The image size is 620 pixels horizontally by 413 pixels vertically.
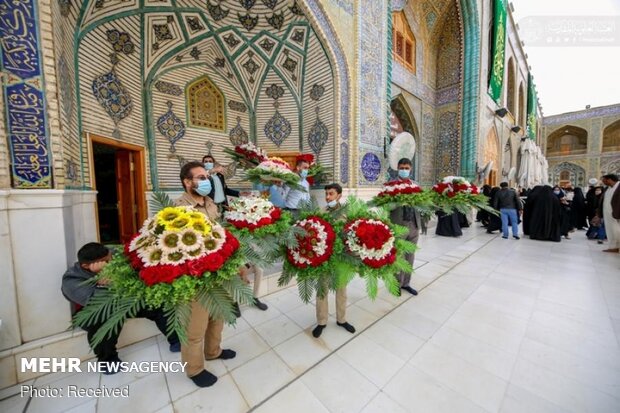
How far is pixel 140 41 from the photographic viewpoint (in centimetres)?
469

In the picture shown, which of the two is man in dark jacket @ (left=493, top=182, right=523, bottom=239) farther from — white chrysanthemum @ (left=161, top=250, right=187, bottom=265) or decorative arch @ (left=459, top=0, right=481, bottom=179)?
white chrysanthemum @ (left=161, top=250, right=187, bottom=265)

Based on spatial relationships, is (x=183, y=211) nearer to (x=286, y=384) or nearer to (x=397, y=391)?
(x=286, y=384)

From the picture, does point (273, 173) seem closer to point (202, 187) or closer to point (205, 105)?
point (202, 187)

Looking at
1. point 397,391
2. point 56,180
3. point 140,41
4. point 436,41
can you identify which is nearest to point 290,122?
point 140,41

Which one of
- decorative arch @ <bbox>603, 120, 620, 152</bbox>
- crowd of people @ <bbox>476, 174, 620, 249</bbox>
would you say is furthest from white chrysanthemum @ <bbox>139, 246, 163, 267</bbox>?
decorative arch @ <bbox>603, 120, 620, 152</bbox>

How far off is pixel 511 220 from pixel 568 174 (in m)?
29.0

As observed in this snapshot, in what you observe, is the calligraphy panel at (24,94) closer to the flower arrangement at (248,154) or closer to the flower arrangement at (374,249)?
the flower arrangement at (248,154)

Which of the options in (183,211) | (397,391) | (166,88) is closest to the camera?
(183,211)

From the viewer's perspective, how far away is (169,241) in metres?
1.28

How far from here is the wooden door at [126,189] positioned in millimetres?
5152

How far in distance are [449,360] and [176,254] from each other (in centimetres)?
230

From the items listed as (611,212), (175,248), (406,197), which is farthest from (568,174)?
(175,248)

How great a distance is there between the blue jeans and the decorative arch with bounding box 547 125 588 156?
28.6 meters

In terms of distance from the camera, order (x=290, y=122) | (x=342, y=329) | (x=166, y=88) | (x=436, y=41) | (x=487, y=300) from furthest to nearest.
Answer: (x=436, y=41) < (x=290, y=122) < (x=166, y=88) < (x=487, y=300) < (x=342, y=329)
